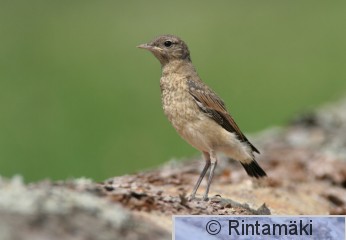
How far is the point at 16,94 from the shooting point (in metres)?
18.7

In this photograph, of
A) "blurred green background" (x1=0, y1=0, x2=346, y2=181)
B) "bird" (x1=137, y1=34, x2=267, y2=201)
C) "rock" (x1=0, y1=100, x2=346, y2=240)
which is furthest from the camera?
"blurred green background" (x1=0, y1=0, x2=346, y2=181)

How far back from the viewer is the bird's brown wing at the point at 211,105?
7234mm

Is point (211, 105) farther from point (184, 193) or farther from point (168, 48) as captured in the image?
point (184, 193)

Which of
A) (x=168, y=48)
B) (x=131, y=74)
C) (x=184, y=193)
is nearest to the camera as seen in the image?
(x=184, y=193)

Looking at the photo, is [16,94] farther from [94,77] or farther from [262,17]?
[262,17]

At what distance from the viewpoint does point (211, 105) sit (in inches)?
286

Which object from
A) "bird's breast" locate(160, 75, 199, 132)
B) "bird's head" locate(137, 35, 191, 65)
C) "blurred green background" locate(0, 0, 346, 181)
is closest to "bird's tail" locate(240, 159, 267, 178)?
"bird's breast" locate(160, 75, 199, 132)

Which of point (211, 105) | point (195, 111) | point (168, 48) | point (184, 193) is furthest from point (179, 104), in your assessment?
point (184, 193)

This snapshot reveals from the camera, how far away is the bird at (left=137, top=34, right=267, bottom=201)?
23.5 ft

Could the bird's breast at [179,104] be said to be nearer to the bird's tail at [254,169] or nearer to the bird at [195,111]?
the bird at [195,111]

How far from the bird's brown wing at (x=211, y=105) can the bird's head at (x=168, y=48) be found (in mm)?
279

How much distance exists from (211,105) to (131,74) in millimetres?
13644

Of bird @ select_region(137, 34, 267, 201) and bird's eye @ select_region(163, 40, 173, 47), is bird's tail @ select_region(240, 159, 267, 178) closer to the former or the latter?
bird @ select_region(137, 34, 267, 201)

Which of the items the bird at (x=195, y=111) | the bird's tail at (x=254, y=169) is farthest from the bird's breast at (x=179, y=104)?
the bird's tail at (x=254, y=169)
